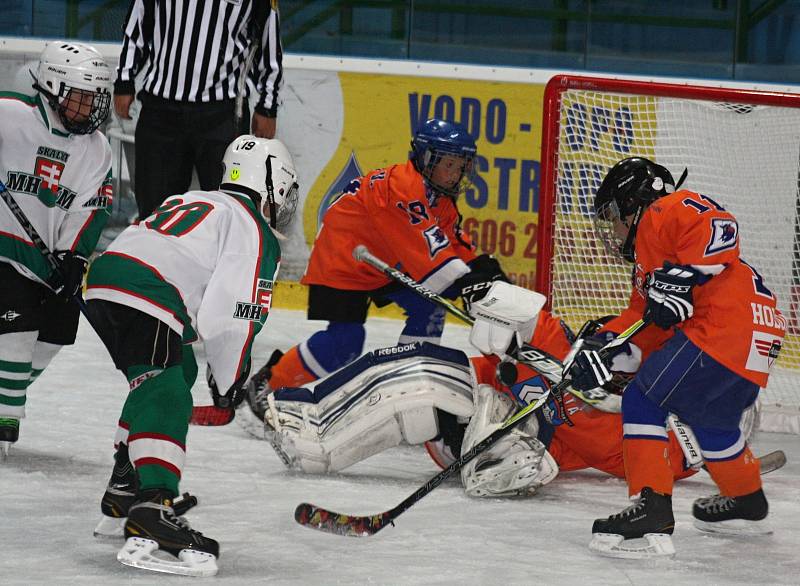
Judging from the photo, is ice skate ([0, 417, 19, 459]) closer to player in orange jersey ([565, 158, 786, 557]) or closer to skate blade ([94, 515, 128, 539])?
skate blade ([94, 515, 128, 539])

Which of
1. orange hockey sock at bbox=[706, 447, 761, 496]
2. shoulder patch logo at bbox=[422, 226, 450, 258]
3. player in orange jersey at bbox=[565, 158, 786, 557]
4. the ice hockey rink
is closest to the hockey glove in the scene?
player in orange jersey at bbox=[565, 158, 786, 557]

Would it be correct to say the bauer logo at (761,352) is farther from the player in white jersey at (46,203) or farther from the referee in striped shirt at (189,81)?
the referee in striped shirt at (189,81)

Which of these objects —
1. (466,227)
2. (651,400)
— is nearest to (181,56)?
(466,227)

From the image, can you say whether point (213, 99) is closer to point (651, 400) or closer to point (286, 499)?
point (286, 499)

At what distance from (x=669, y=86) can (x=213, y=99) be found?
4.72 feet

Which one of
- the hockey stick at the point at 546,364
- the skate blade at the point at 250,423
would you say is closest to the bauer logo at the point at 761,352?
the hockey stick at the point at 546,364

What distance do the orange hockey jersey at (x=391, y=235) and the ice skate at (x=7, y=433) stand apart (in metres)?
0.95

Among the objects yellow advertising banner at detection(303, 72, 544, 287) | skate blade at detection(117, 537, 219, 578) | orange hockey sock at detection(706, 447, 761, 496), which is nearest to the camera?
skate blade at detection(117, 537, 219, 578)

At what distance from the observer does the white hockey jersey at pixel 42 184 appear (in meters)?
3.03

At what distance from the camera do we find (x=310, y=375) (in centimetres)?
357

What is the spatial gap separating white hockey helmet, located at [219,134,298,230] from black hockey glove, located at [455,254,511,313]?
87 centimetres

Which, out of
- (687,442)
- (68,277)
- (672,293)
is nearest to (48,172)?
(68,277)

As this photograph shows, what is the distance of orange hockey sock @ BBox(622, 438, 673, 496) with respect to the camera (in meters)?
2.53

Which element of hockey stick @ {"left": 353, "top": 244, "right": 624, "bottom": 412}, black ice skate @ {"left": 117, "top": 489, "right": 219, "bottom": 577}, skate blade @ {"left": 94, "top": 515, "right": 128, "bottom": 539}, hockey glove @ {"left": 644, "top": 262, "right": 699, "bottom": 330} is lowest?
skate blade @ {"left": 94, "top": 515, "right": 128, "bottom": 539}
